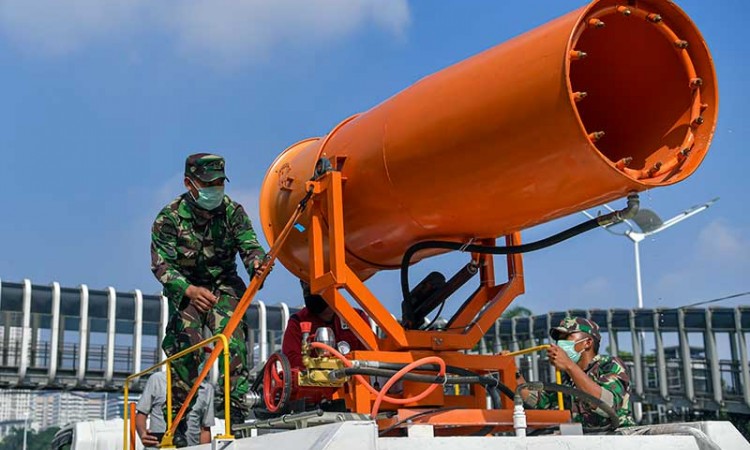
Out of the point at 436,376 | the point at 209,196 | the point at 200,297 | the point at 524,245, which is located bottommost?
the point at 436,376

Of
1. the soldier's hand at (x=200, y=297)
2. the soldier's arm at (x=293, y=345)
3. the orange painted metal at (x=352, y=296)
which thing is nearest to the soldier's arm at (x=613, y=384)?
the orange painted metal at (x=352, y=296)

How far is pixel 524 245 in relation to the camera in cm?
541

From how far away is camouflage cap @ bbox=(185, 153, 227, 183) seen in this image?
641 cm

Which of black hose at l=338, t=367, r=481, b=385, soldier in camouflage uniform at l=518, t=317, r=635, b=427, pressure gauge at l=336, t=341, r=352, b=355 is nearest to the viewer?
black hose at l=338, t=367, r=481, b=385

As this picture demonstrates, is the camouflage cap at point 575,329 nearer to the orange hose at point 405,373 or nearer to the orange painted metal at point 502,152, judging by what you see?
the orange painted metal at point 502,152

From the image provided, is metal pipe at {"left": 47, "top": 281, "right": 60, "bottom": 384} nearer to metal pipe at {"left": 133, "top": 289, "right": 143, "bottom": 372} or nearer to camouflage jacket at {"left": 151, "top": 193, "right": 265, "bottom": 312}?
metal pipe at {"left": 133, "top": 289, "right": 143, "bottom": 372}

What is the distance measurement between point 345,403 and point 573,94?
2.36 m

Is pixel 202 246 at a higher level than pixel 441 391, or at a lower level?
higher

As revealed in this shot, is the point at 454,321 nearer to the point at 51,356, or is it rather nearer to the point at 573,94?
the point at 573,94

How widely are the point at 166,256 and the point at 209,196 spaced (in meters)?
0.59

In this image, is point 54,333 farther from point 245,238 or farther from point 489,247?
point 489,247

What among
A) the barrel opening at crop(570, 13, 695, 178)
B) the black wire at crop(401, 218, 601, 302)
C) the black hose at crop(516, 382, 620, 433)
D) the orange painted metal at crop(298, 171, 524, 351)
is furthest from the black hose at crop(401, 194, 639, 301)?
the black hose at crop(516, 382, 620, 433)

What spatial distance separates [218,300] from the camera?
6.77 m

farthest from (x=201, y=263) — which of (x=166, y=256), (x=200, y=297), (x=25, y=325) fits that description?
(x=25, y=325)
